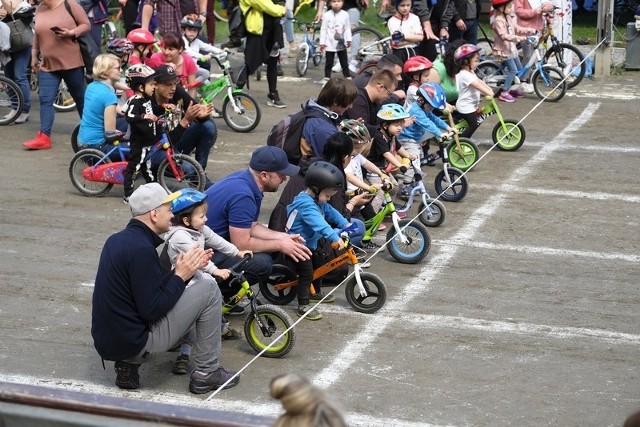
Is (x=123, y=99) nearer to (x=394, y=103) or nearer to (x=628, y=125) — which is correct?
(x=394, y=103)

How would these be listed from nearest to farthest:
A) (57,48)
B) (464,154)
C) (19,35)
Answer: (464,154)
(57,48)
(19,35)

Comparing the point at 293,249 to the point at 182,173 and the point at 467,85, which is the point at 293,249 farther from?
the point at 467,85

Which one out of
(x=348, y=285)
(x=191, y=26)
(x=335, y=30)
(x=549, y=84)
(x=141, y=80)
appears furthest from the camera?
(x=335, y=30)

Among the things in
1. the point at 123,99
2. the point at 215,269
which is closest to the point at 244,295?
the point at 215,269

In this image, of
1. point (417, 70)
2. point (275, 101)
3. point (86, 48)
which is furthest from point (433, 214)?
point (275, 101)

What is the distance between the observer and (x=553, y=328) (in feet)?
27.8

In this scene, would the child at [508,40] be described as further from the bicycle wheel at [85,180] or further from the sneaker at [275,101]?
the bicycle wheel at [85,180]

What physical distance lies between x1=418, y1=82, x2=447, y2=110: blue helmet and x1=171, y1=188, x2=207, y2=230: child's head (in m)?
5.02

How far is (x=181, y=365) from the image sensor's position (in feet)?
25.2

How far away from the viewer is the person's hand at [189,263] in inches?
282

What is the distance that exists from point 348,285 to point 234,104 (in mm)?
6414

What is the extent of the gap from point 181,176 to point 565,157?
4899mm

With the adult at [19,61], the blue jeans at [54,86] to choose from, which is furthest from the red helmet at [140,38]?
the adult at [19,61]

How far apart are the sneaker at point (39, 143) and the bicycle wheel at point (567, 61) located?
7.76 m
